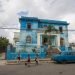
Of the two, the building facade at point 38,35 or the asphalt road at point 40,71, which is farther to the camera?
the building facade at point 38,35

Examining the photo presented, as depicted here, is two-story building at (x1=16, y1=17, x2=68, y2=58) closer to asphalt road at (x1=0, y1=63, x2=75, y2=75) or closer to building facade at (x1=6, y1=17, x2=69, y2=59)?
building facade at (x1=6, y1=17, x2=69, y2=59)

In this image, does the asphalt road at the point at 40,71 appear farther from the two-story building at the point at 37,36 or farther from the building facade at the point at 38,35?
the two-story building at the point at 37,36

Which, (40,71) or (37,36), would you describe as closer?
(40,71)

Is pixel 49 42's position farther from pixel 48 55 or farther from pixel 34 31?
pixel 48 55

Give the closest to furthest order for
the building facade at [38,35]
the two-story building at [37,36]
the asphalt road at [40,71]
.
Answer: the asphalt road at [40,71] → the building facade at [38,35] → the two-story building at [37,36]

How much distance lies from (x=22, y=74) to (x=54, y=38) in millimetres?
31870

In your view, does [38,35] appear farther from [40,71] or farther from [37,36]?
[40,71]

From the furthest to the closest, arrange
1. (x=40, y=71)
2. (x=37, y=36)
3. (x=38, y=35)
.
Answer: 1. (x=37, y=36)
2. (x=38, y=35)
3. (x=40, y=71)

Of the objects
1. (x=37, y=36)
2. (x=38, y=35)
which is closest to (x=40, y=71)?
(x=38, y=35)

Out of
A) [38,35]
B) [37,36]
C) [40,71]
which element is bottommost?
[40,71]

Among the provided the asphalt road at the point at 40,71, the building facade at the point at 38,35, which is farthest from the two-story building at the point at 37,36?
the asphalt road at the point at 40,71

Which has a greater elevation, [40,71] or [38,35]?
[38,35]

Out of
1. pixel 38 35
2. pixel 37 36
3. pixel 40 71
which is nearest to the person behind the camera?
pixel 40 71

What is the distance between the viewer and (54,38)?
5072cm
